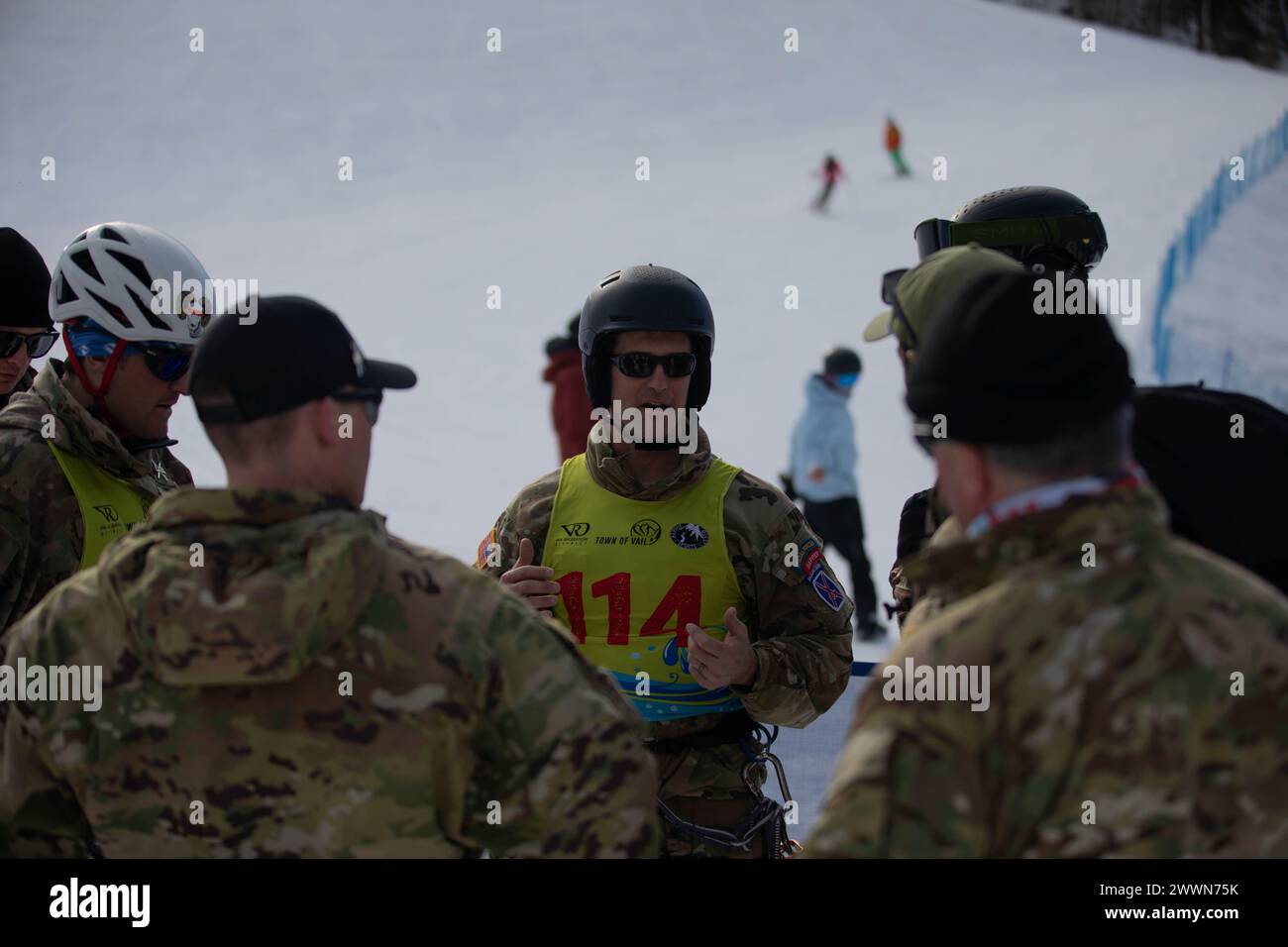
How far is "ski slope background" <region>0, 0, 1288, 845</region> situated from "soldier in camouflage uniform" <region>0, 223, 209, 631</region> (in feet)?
32.7

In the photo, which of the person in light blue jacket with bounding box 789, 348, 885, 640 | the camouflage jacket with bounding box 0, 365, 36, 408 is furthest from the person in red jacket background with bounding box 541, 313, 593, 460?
the camouflage jacket with bounding box 0, 365, 36, 408

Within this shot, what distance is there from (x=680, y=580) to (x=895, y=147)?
33.9 m

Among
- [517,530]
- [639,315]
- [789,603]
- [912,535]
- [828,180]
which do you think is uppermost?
[828,180]

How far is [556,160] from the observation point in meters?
38.3

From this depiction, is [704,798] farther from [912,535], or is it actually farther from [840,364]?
[840,364]

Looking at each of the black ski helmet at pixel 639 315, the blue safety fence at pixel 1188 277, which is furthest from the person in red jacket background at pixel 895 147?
the black ski helmet at pixel 639 315

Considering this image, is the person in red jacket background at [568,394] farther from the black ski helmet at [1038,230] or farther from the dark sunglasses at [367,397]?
the dark sunglasses at [367,397]

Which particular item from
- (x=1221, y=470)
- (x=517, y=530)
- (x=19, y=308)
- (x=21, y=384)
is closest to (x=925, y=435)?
(x=1221, y=470)

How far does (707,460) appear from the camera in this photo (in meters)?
3.89

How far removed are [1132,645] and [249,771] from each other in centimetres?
143

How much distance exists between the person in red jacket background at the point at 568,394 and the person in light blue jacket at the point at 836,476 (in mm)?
1738

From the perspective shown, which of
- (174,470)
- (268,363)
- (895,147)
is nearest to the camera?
(268,363)
